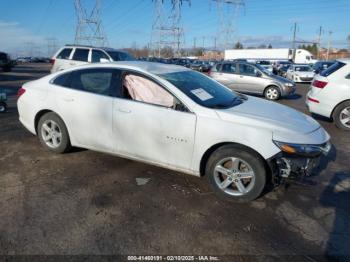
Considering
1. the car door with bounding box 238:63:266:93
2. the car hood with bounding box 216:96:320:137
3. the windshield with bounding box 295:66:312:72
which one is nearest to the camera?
the car hood with bounding box 216:96:320:137

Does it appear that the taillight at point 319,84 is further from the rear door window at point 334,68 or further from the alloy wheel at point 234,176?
the alloy wheel at point 234,176

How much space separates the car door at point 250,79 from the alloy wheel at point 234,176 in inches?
391

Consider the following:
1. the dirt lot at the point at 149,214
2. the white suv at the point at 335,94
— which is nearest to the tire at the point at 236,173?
the dirt lot at the point at 149,214

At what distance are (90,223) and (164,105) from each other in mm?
1633

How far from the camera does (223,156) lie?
3535mm

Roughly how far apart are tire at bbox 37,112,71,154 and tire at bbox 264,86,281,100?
9884mm

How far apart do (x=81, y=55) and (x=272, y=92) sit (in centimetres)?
802

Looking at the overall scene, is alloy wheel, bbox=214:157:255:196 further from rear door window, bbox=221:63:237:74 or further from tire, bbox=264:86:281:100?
rear door window, bbox=221:63:237:74

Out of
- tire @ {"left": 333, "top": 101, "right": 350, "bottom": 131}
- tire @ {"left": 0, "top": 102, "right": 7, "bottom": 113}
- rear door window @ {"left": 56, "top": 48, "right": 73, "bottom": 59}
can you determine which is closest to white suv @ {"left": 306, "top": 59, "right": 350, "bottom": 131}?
tire @ {"left": 333, "top": 101, "right": 350, "bottom": 131}

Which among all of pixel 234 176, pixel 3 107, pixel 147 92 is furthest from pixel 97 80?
pixel 3 107

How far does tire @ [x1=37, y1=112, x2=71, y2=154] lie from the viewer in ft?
15.4

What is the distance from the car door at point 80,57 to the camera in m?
12.4

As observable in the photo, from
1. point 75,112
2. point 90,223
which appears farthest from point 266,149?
point 75,112

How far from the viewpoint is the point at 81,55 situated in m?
12.5
